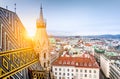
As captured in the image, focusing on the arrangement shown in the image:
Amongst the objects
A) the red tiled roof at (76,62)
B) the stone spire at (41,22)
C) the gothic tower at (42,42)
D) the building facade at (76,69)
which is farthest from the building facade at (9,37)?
the red tiled roof at (76,62)

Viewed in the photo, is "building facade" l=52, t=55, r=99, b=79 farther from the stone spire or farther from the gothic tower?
the stone spire

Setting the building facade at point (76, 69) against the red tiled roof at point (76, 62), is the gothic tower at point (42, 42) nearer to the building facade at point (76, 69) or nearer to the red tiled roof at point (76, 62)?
the building facade at point (76, 69)

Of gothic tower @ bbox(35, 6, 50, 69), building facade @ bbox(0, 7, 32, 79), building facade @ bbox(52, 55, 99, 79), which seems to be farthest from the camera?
building facade @ bbox(52, 55, 99, 79)

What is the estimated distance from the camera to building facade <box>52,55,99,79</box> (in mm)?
29156

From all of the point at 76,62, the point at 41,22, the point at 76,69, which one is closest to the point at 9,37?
the point at 41,22

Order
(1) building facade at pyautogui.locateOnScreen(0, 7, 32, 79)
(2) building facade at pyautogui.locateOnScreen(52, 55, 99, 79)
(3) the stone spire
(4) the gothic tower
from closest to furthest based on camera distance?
1. (1) building facade at pyautogui.locateOnScreen(0, 7, 32, 79)
2. (3) the stone spire
3. (4) the gothic tower
4. (2) building facade at pyautogui.locateOnScreen(52, 55, 99, 79)

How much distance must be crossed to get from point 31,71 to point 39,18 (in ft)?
32.0

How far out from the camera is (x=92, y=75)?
2920cm

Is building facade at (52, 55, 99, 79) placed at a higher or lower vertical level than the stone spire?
lower

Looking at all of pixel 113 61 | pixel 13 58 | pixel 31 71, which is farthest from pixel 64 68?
pixel 13 58

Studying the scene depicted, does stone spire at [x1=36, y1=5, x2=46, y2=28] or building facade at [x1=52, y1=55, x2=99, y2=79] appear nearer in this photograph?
stone spire at [x1=36, y1=5, x2=46, y2=28]

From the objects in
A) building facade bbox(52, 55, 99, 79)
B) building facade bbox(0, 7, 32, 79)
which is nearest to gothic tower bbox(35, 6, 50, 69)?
building facade bbox(0, 7, 32, 79)

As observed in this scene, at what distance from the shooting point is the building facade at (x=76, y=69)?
29.2 m

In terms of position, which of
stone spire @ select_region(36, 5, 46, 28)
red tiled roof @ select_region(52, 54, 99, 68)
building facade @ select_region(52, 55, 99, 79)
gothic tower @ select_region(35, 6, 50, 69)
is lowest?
building facade @ select_region(52, 55, 99, 79)
